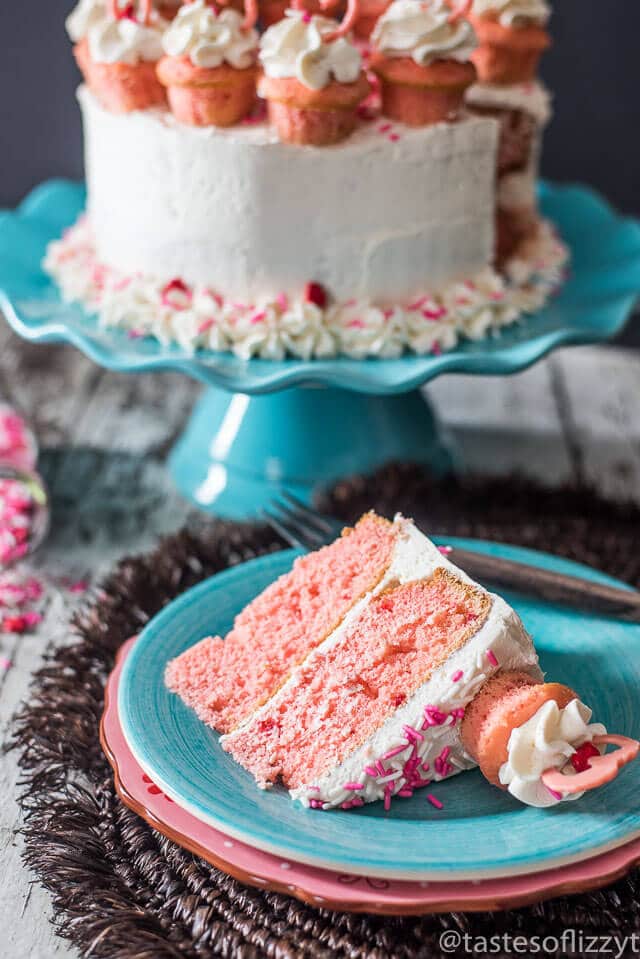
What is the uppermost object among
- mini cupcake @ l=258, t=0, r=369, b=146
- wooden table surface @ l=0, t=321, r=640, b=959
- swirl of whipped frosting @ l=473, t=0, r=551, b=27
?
mini cupcake @ l=258, t=0, r=369, b=146

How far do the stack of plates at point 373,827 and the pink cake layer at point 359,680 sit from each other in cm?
5

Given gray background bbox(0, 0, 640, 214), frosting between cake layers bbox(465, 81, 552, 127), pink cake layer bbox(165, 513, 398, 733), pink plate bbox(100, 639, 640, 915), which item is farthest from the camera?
gray background bbox(0, 0, 640, 214)

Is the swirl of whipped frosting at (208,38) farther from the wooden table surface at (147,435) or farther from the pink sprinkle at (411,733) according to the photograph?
the pink sprinkle at (411,733)

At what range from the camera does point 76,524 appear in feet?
8.13

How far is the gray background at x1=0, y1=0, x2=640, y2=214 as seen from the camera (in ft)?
10.4

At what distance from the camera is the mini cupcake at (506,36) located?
2396 millimetres

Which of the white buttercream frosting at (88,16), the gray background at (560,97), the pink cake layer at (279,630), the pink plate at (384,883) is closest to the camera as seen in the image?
the pink plate at (384,883)

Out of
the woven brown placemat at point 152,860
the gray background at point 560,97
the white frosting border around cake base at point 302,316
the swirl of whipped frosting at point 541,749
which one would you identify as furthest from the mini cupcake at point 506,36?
the swirl of whipped frosting at point 541,749

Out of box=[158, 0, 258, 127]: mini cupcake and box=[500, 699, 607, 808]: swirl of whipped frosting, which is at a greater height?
box=[158, 0, 258, 127]: mini cupcake

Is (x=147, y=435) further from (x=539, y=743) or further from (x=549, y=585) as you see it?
(x=539, y=743)

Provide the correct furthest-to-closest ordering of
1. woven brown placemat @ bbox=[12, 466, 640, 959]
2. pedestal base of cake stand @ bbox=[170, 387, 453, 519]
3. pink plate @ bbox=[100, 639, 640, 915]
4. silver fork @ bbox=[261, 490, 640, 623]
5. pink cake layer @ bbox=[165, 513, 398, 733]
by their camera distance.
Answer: pedestal base of cake stand @ bbox=[170, 387, 453, 519] < silver fork @ bbox=[261, 490, 640, 623] < pink cake layer @ bbox=[165, 513, 398, 733] < woven brown placemat @ bbox=[12, 466, 640, 959] < pink plate @ bbox=[100, 639, 640, 915]

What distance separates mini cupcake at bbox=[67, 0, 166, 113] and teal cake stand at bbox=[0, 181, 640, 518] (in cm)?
42

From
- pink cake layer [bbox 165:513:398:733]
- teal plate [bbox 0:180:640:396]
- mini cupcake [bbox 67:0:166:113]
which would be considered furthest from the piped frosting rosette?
mini cupcake [bbox 67:0:166:113]

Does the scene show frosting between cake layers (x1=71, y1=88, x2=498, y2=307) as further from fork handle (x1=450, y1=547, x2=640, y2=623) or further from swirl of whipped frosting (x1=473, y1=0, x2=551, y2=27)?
fork handle (x1=450, y1=547, x2=640, y2=623)
